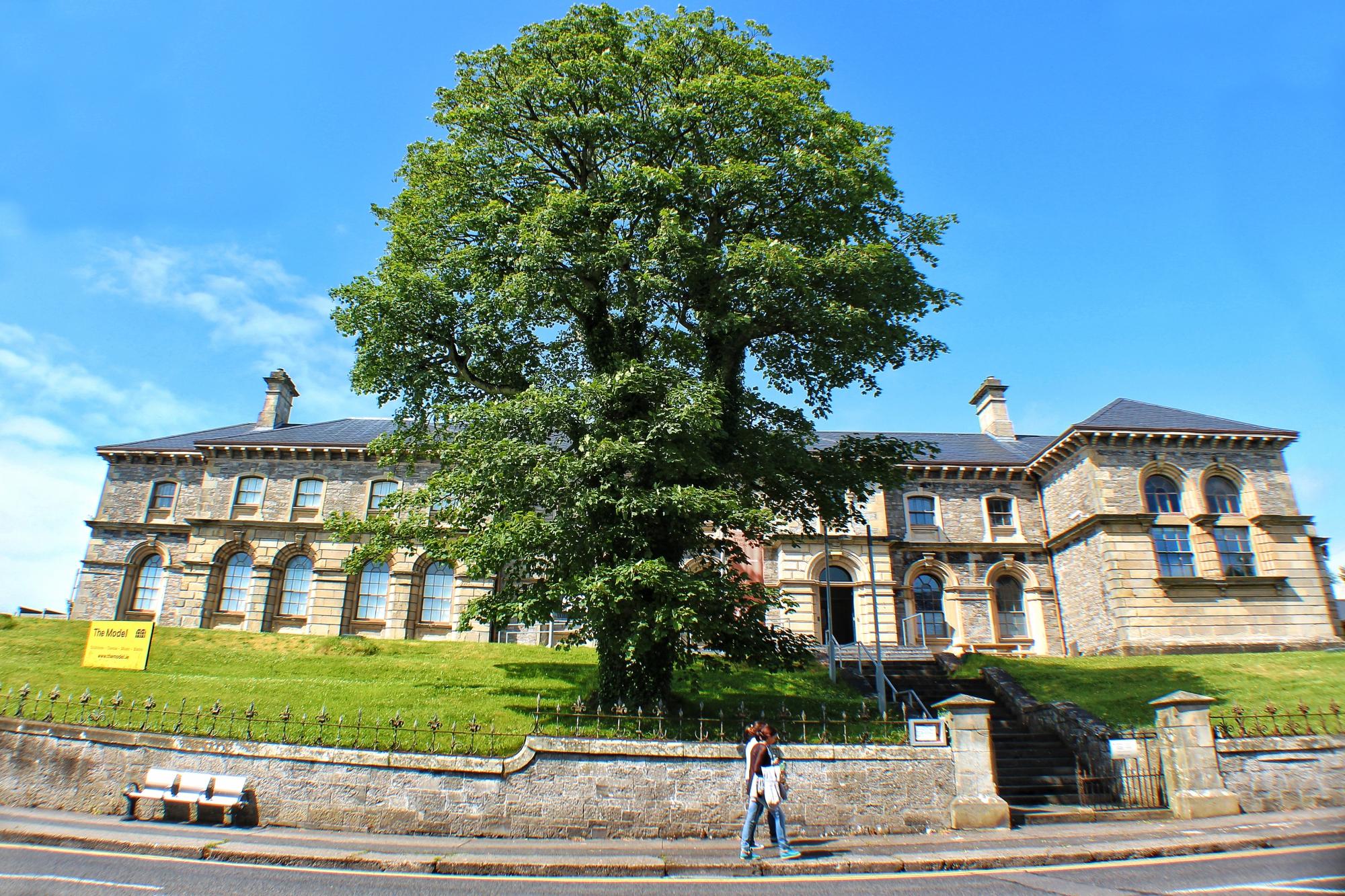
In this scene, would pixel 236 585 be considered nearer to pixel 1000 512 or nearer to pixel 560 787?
pixel 560 787

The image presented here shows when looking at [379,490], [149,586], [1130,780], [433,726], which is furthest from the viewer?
[149,586]

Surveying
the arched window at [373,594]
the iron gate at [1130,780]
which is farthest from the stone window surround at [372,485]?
the iron gate at [1130,780]

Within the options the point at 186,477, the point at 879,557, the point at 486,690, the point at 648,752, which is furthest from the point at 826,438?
the point at 186,477

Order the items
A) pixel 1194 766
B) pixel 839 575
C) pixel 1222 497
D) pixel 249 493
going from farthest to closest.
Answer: pixel 249 493, pixel 839 575, pixel 1222 497, pixel 1194 766

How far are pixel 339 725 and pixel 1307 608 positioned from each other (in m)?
29.9

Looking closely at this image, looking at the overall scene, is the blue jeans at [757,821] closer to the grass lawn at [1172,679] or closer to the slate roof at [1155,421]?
the grass lawn at [1172,679]

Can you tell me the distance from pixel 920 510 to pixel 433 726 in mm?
23275

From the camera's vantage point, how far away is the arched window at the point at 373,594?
30.0 meters

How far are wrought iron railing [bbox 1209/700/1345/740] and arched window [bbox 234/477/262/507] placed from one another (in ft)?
105

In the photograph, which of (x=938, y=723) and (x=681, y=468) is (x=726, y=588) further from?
(x=938, y=723)

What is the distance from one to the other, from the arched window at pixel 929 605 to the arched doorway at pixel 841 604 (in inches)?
102

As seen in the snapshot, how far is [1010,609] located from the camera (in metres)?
29.8

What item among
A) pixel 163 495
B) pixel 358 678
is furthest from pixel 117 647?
pixel 163 495

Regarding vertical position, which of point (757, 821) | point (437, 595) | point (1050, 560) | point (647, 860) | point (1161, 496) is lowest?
point (647, 860)
